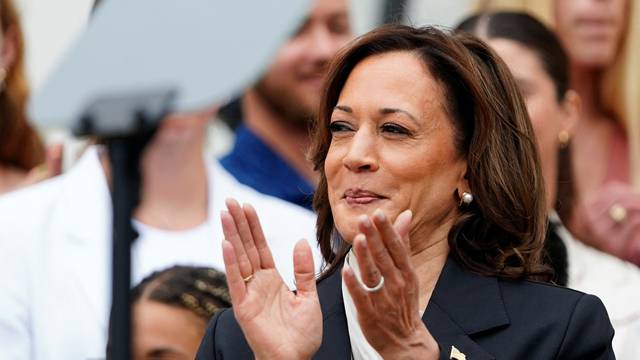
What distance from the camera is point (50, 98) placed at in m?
2.19

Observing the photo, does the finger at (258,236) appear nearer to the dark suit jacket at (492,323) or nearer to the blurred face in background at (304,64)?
the dark suit jacket at (492,323)

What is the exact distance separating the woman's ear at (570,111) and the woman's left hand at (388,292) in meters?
1.97

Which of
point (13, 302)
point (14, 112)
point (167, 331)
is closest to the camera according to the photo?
point (167, 331)

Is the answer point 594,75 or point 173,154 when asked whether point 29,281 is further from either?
point 594,75

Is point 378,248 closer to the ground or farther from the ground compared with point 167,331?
farther from the ground

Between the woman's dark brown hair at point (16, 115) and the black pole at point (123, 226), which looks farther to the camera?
the woman's dark brown hair at point (16, 115)

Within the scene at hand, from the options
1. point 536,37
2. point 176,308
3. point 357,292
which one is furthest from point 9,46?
point 357,292

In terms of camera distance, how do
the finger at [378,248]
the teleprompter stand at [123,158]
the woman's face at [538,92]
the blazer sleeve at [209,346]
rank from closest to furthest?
the teleprompter stand at [123,158] < the finger at [378,248] < the blazer sleeve at [209,346] < the woman's face at [538,92]

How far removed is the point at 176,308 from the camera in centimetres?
397

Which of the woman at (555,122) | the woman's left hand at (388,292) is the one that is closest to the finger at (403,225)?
the woman's left hand at (388,292)

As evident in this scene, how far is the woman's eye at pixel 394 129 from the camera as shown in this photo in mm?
3055

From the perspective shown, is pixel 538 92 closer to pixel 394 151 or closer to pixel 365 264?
pixel 394 151

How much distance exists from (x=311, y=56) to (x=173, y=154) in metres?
0.59

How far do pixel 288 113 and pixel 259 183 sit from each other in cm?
27
